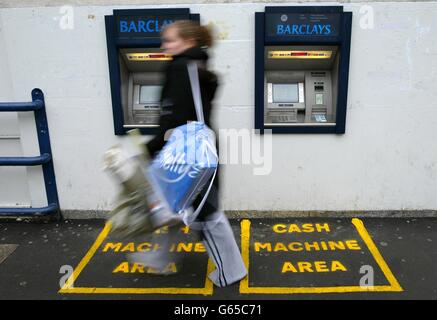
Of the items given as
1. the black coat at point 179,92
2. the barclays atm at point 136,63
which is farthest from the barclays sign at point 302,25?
the black coat at point 179,92

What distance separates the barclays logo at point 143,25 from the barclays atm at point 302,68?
919mm

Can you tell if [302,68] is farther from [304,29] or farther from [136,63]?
[136,63]

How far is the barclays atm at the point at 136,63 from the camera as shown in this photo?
3.65 m

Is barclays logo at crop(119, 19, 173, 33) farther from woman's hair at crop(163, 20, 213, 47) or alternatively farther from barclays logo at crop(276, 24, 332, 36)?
woman's hair at crop(163, 20, 213, 47)

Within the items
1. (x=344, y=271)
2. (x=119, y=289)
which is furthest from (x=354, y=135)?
(x=119, y=289)

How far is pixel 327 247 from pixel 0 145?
→ 3490 millimetres

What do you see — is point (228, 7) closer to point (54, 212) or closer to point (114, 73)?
point (114, 73)

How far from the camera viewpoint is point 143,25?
366 centimetres

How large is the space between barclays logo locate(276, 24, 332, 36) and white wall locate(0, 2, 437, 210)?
10.3 inches

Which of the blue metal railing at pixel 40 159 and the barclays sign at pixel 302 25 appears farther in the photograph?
the blue metal railing at pixel 40 159

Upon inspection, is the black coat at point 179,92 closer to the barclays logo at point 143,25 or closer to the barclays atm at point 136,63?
the barclays atm at point 136,63

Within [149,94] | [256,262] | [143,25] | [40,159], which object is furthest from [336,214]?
[40,159]

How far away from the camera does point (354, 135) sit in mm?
3891

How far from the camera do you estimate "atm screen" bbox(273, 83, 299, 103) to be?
12.9ft
